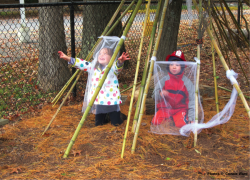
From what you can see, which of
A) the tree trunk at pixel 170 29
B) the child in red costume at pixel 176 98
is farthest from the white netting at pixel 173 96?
the tree trunk at pixel 170 29

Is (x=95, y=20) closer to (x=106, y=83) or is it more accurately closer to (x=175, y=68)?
(x=106, y=83)

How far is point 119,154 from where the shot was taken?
105 inches

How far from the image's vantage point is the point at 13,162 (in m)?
2.62

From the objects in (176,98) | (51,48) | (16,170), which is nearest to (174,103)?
(176,98)

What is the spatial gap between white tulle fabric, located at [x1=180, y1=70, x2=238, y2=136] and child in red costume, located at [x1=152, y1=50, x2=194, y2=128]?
20cm

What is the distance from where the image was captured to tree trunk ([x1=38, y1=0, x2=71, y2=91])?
4.78 meters

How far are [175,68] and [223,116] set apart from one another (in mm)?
791

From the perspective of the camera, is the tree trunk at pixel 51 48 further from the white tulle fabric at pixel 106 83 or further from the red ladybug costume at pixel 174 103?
the red ladybug costume at pixel 174 103

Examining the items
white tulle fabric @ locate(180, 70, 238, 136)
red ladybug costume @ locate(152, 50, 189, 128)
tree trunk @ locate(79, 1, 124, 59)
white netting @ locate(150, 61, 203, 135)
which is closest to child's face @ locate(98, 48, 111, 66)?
white netting @ locate(150, 61, 203, 135)

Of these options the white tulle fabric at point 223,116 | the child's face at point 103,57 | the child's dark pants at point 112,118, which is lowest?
the child's dark pants at point 112,118

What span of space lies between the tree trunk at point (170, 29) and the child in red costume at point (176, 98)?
46.7 inches

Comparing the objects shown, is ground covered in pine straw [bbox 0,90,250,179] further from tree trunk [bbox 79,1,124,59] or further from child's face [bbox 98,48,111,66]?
tree trunk [bbox 79,1,124,59]

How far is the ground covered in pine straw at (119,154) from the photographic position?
2346mm

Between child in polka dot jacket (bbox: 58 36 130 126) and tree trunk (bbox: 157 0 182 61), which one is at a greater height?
tree trunk (bbox: 157 0 182 61)
